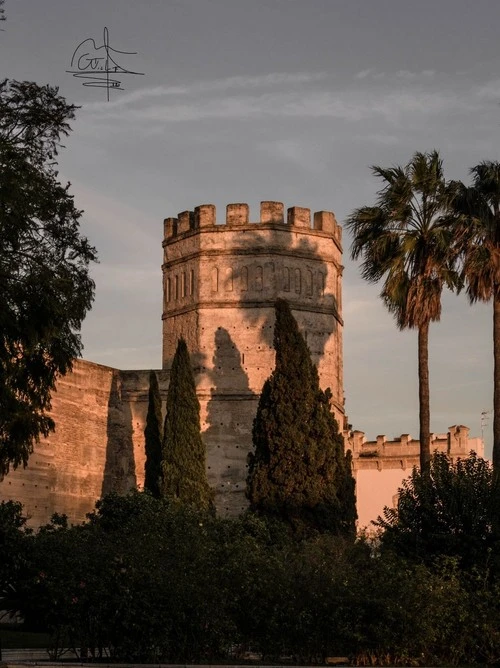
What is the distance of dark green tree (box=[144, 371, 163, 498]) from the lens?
41.5m

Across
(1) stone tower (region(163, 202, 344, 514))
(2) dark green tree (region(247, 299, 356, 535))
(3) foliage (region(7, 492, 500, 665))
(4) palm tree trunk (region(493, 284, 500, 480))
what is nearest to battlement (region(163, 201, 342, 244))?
(1) stone tower (region(163, 202, 344, 514))

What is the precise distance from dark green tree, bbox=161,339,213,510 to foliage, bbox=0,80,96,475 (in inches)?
534

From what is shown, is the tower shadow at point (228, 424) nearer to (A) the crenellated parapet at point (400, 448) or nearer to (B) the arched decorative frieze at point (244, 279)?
(B) the arched decorative frieze at point (244, 279)

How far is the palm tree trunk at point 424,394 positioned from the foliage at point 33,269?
9564mm

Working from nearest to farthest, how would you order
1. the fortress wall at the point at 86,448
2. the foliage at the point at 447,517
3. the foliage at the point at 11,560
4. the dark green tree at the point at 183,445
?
the foliage at the point at 11,560
the foliage at the point at 447,517
the dark green tree at the point at 183,445
the fortress wall at the point at 86,448

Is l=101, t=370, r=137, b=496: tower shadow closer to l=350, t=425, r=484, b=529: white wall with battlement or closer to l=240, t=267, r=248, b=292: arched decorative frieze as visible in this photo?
l=240, t=267, r=248, b=292: arched decorative frieze

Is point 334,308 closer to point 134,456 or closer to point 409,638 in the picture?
point 134,456

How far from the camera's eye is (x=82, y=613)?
67.8ft

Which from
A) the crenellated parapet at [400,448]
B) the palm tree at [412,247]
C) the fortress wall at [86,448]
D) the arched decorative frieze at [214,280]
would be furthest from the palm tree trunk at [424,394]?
the crenellated parapet at [400,448]

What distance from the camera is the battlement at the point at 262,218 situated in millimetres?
46969

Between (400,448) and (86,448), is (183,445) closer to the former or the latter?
(86,448)

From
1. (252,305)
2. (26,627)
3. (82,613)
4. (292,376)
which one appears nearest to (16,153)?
(82,613)

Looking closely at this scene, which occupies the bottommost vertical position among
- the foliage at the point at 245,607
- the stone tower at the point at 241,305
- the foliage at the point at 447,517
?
the foliage at the point at 245,607

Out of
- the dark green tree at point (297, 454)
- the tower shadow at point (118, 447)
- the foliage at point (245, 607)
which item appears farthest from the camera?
the tower shadow at point (118, 447)
